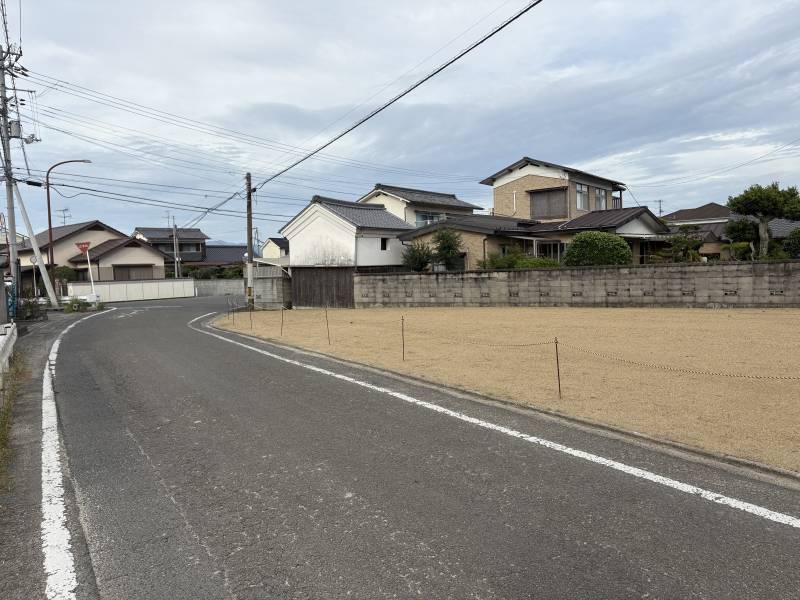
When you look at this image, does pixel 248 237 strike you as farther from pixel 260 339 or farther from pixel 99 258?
pixel 99 258

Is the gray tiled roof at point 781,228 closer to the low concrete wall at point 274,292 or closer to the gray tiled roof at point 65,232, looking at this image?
the low concrete wall at point 274,292

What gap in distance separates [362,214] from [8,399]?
24.8m

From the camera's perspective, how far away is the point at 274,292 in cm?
2952

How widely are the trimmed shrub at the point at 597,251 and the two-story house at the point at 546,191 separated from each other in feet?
40.9

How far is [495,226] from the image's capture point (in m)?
29.0

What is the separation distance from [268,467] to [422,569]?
7.24 ft

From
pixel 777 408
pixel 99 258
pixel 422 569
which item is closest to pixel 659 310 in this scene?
pixel 777 408

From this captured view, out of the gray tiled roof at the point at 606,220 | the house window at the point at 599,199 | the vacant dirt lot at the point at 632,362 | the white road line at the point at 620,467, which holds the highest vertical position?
the house window at the point at 599,199

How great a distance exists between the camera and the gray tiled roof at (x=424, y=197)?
128 feet

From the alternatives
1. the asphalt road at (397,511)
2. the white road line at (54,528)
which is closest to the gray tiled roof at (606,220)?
the asphalt road at (397,511)

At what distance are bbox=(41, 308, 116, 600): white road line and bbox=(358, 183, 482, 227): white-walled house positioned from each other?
32.6 m

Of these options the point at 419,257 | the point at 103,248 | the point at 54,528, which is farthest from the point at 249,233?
the point at 103,248

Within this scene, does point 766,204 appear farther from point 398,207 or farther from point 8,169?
point 8,169

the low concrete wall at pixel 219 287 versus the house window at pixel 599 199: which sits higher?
the house window at pixel 599 199
